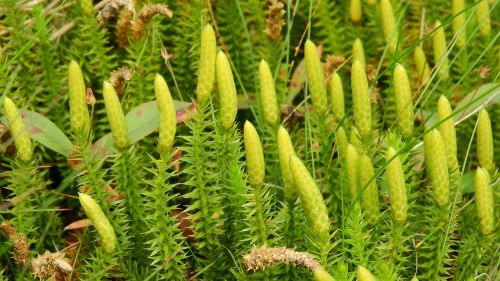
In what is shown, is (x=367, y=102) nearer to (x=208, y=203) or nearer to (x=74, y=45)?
(x=208, y=203)

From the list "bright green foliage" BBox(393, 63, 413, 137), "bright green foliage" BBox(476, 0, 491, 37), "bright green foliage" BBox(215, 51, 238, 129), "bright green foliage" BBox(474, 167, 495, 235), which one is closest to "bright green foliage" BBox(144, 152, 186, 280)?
"bright green foliage" BBox(215, 51, 238, 129)

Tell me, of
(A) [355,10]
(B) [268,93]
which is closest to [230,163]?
(B) [268,93]

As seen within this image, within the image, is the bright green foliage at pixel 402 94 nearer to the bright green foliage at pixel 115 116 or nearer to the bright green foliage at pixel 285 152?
the bright green foliage at pixel 285 152

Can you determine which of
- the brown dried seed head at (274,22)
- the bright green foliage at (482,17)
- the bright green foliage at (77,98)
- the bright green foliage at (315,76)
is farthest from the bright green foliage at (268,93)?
the bright green foliage at (482,17)

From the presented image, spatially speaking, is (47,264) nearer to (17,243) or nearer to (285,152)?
(17,243)

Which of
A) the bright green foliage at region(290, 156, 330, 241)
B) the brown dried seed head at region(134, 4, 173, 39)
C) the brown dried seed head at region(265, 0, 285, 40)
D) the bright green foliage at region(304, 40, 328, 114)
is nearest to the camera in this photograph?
the bright green foliage at region(290, 156, 330, 241)

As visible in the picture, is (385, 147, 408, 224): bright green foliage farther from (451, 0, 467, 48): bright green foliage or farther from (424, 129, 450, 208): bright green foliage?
(451, 0, 467, 48): bright green foliage
